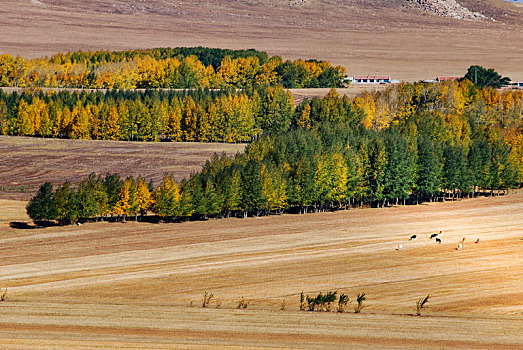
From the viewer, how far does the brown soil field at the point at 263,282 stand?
168 ft

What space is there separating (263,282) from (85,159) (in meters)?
78.3

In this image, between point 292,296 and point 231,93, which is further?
point 231,93

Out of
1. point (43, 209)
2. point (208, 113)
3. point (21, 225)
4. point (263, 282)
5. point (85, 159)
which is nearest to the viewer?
point (263, 282)

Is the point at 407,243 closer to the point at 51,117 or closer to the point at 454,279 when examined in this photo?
the point at 454,279

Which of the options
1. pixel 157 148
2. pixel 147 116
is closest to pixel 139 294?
pixel 157 148

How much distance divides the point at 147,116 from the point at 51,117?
18105 millimetres

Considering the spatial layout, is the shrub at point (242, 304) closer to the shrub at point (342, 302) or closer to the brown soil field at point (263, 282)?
the brown soil field at point (263, 282)

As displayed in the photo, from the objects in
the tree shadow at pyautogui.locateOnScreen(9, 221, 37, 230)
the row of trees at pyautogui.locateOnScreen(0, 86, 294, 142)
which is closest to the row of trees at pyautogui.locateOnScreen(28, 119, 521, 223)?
the tree shadow at pyautogui.locateOnScreen(9, 221, 37, 230)

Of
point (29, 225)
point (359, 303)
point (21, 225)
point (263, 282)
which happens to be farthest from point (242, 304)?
point (21, 225)

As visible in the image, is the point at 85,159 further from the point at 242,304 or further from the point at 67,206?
the point at 242,304

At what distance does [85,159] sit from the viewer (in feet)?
457

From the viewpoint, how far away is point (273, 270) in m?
71.8

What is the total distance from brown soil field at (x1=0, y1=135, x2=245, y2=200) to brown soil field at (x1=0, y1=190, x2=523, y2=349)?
2332 cm

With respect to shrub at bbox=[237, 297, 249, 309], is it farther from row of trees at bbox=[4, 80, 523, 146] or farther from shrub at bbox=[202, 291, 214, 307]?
row of trees at bbox=[4, 80, 523, 146]
